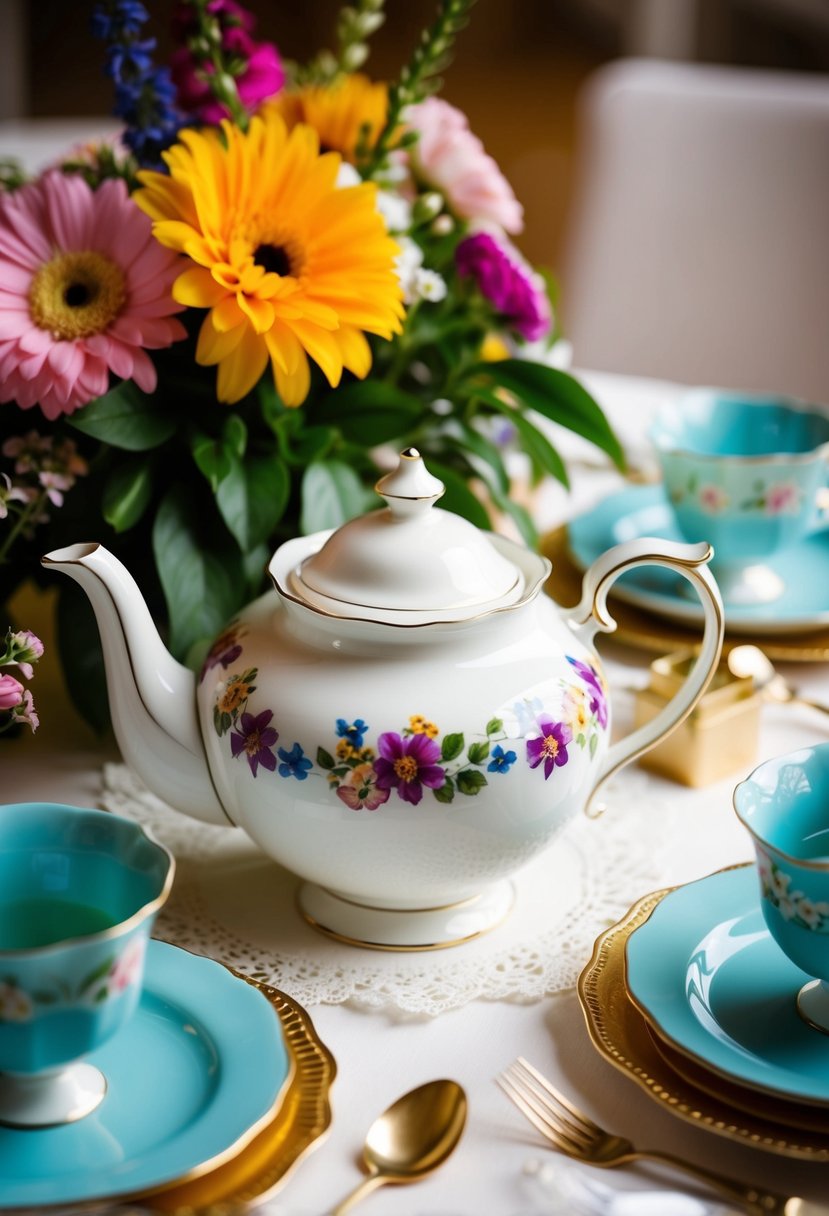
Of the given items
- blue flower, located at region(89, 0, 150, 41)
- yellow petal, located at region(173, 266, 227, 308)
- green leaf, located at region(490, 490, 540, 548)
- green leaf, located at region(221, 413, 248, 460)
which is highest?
blue flower, located at region(89, 0, 150, 41)

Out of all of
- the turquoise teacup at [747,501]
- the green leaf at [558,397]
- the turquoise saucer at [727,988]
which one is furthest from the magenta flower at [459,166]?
the turquoise saucer at [727,988]

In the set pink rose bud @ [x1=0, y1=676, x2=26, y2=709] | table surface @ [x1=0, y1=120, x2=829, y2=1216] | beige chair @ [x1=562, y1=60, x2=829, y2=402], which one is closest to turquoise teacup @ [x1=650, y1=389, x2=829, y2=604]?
table surface @ [x1=0, y1=120, x2=829, y2=1216]

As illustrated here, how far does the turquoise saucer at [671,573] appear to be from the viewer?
3.16 ft

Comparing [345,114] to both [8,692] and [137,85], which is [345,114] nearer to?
[137,85]

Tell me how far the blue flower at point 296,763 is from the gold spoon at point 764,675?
37 centimetres

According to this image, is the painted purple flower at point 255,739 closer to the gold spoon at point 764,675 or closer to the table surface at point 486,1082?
the table surface at point 486,1082

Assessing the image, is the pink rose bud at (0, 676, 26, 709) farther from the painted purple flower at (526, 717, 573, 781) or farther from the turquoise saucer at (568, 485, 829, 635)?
the turquoise saucer at (568, 485, 829, 635)

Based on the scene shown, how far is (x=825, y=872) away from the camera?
533 millimetres

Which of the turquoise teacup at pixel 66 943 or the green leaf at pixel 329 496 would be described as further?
the green leaf at pixel 329 496

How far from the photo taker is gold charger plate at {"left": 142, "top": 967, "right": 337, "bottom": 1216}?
1.63ft

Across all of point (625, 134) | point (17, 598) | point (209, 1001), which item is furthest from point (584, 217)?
point (209, 1001)

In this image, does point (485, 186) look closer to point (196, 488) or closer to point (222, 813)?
point (196, 488)

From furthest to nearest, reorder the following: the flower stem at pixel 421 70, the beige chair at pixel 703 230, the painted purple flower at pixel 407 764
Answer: the beige chair at pixel 703 230
the flower stem at pixel 421 70
the painted purple flower at pixel 407 764

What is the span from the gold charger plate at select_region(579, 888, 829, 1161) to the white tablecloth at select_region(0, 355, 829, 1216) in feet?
0.05
